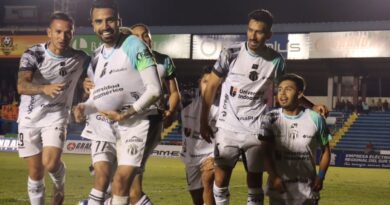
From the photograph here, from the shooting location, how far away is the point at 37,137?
25.9 ft

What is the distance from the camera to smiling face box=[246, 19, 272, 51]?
21.4ft

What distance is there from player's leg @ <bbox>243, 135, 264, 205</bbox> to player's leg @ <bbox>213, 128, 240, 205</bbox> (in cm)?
14

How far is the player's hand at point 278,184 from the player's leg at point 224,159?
0.57 metres

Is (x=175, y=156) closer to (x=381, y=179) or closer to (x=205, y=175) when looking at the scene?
(x=381, y=179)

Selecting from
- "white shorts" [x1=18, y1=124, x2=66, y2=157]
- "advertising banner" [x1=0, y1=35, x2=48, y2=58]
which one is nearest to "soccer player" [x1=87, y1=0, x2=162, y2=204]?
"white shorts" [x1=18, y1=124, x2=66, y2=157]

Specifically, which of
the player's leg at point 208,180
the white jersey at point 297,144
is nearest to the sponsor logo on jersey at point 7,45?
the player's leg at point 208,180

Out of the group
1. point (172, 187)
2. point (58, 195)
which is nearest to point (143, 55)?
point (58, 195)

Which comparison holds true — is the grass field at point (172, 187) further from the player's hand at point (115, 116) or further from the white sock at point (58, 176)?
the player's hand at point (115, 116)

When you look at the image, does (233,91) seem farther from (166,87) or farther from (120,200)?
(120,200)

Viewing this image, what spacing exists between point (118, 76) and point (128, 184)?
991mm

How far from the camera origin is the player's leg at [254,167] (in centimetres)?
668

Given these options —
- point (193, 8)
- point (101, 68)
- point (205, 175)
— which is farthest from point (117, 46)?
point (193, 8)

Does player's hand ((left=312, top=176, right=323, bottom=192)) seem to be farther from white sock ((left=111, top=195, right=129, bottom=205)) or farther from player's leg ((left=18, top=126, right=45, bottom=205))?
player's leg ((left=18, top=126, right=45, bottom=205))

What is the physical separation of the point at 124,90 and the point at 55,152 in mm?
2316
